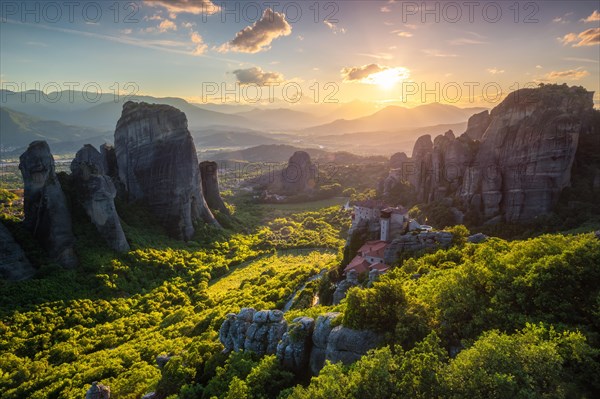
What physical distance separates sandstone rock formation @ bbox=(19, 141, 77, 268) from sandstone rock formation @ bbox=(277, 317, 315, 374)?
39456 millimetres

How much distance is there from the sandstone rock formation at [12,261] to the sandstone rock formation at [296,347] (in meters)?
38.7

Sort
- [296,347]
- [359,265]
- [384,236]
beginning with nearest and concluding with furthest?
[296,347], [359,265], [384,236]

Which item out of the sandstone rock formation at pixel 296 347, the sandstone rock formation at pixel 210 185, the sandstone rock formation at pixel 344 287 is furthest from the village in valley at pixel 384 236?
the sandstone rock formation at pixel 210 185

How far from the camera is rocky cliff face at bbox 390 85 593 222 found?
55094mm

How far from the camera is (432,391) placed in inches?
564

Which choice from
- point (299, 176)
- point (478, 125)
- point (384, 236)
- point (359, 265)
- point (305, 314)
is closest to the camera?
point (305, 314)

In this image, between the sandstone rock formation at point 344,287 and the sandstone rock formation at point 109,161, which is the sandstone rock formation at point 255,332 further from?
the sandstone rock formation at point 109,161

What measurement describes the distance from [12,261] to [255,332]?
36.9 meters

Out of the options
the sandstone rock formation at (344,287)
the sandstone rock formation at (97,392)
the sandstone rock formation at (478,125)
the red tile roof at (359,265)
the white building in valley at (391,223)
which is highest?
the sandstone rock formation at (478,125)

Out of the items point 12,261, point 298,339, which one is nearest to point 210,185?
point 12,261

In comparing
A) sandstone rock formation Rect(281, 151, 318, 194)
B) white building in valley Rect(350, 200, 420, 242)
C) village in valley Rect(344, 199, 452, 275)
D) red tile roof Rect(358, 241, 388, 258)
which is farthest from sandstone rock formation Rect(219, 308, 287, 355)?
sandstone rock formation Rect(281, 151, 318, 194)

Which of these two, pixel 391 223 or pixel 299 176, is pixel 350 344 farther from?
pixel 299 176

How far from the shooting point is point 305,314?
98.0ft

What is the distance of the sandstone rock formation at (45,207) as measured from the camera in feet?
157
